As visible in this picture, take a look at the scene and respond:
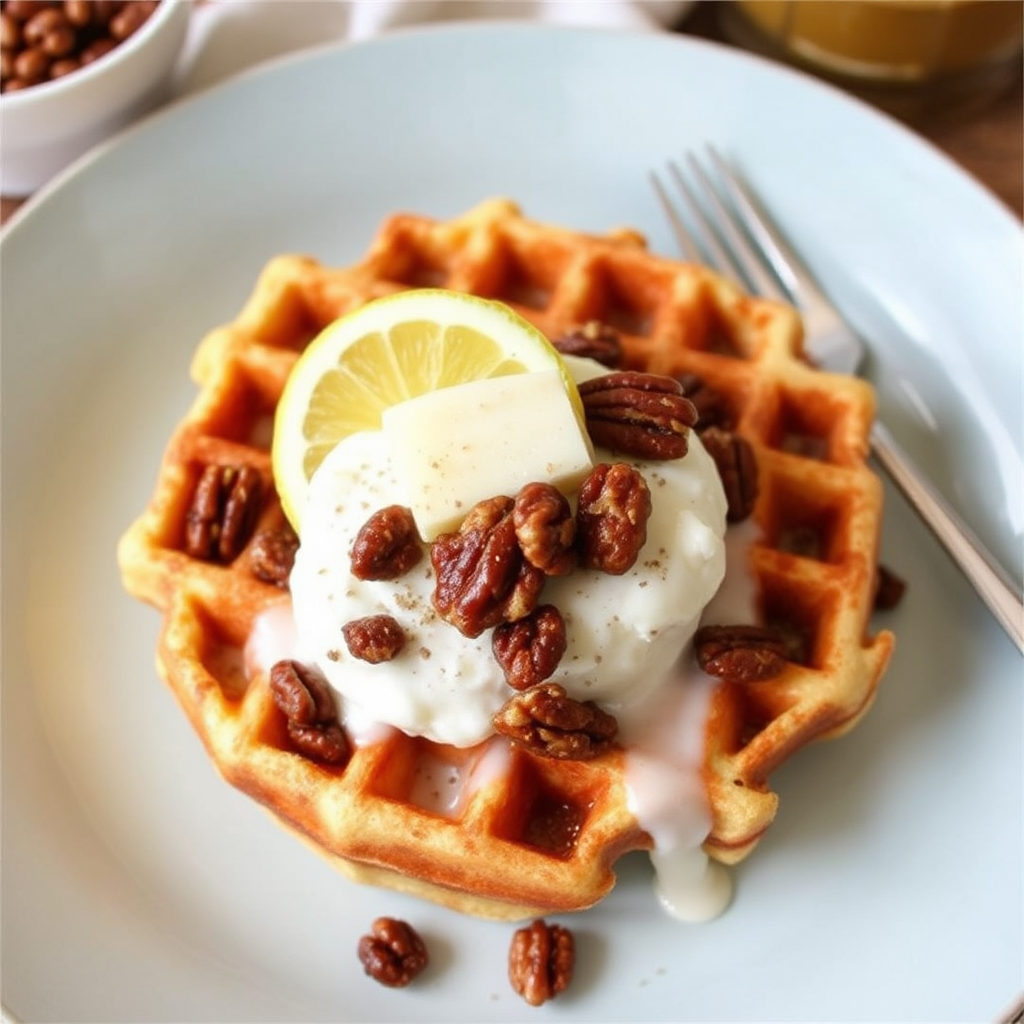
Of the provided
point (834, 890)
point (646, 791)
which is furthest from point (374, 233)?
point (834, 890)

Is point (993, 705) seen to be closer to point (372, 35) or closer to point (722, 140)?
point (722, 140)

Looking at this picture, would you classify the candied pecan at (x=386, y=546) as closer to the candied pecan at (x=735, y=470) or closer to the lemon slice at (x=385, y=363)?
the lemon slice at (x=385, y=363)

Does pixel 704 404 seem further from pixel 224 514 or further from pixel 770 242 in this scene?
pixel 224 514

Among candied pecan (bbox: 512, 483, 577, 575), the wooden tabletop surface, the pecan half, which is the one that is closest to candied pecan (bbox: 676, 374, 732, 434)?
the pecan half

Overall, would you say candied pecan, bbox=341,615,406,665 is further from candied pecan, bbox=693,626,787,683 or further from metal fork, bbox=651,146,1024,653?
metal fork, bbox=651,146,1024,653

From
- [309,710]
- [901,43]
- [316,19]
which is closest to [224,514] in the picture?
[309,710]

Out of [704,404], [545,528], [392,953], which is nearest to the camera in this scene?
[545,528]
